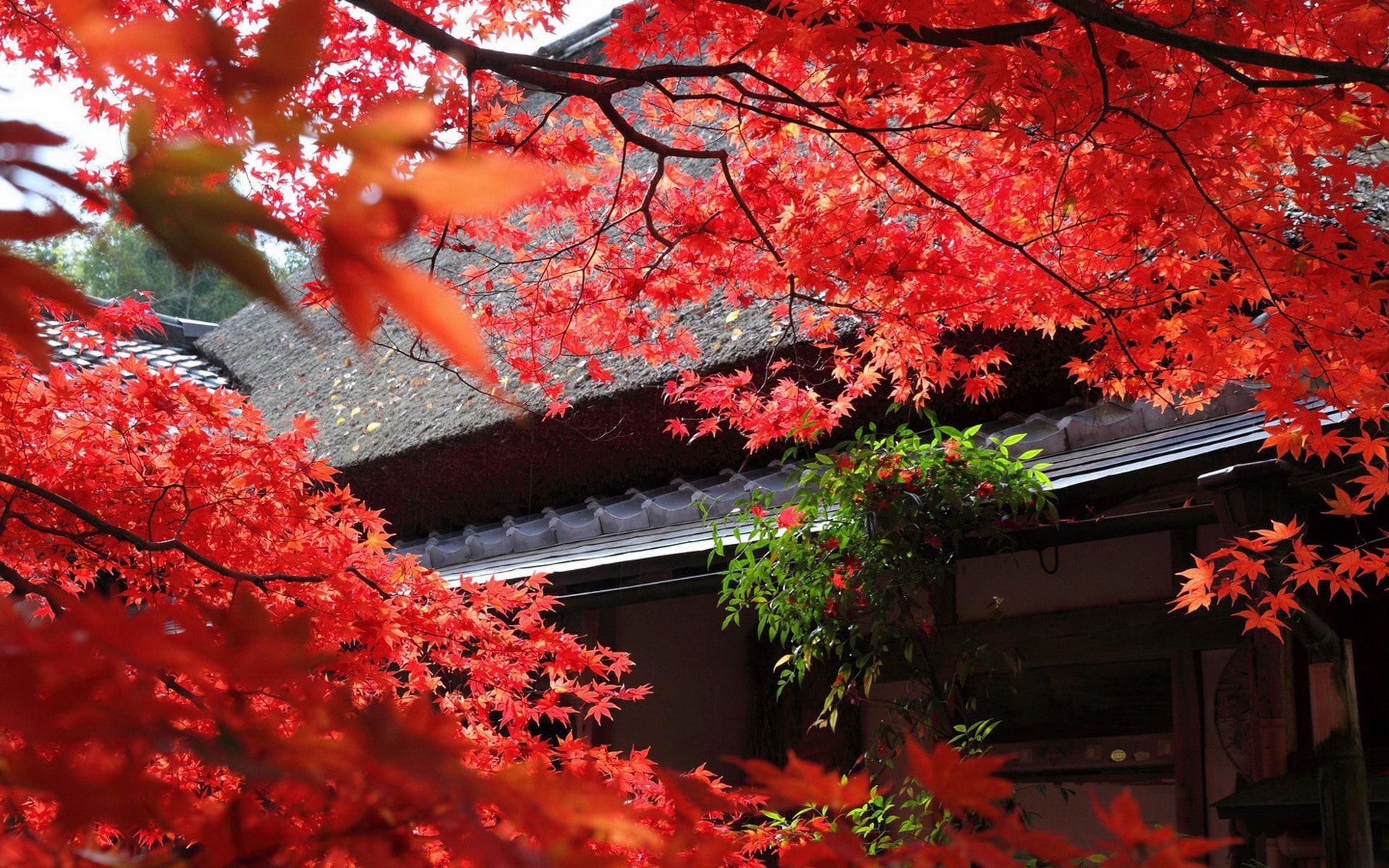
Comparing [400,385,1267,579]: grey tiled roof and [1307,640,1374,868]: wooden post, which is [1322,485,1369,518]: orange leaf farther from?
[1307,640,1374,868]: wooden post

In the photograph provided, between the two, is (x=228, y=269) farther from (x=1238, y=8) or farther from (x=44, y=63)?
(x=44, y=63)

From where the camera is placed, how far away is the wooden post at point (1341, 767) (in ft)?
9.39

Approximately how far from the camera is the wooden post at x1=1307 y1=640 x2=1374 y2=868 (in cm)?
286

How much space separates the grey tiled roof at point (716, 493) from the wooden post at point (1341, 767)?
707 millimetres

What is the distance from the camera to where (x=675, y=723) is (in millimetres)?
5660

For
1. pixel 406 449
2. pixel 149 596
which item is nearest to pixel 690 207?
pixel 149 596

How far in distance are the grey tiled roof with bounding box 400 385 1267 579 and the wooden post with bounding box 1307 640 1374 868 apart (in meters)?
0.71

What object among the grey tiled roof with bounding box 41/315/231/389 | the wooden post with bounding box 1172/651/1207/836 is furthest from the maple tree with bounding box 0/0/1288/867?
the grey tiled roof with bounding box 41/315/231/389

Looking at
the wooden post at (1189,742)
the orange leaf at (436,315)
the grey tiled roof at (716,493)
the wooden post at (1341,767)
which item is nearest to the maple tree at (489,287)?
the orange leaf at (436,315)

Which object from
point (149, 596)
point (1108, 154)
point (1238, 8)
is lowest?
point (149, 596)

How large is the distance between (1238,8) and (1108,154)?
0.52m

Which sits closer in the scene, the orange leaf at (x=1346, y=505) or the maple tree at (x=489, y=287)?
the maple tree at (x=489, y=287)

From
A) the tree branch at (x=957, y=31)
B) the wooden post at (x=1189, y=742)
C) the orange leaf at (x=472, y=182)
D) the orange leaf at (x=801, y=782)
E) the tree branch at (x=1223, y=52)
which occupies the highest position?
the tree branch at (x=957, y=31)

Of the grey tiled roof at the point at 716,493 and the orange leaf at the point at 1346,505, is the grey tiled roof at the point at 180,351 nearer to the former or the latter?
the grey tiled roof at the point at 716,493
